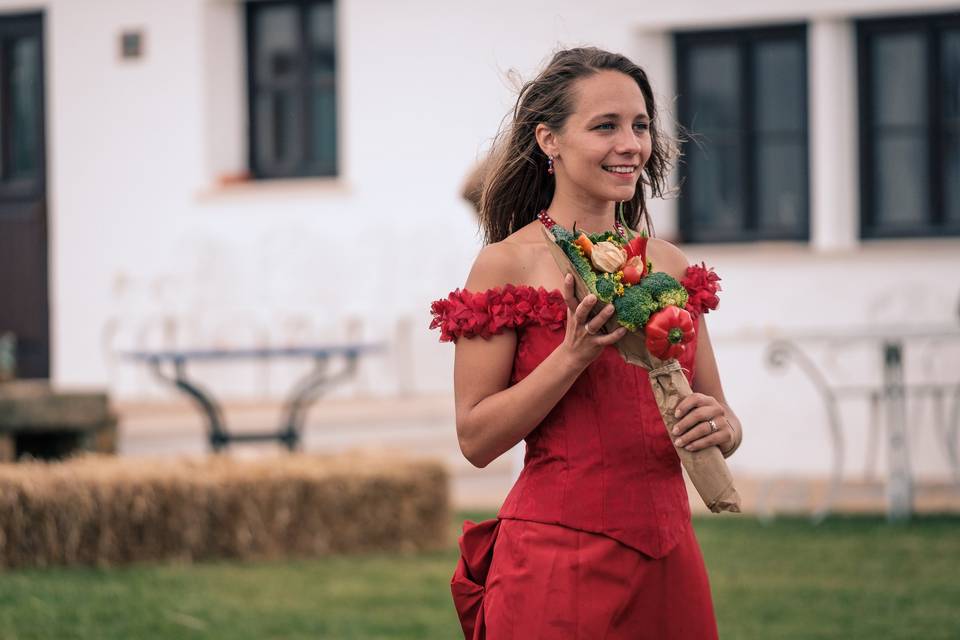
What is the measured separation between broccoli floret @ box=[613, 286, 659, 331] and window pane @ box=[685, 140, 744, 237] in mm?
9427

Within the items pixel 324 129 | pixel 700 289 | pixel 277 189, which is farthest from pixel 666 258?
pixel 324 129

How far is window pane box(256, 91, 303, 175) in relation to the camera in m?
13.0

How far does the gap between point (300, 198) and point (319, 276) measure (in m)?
0.61

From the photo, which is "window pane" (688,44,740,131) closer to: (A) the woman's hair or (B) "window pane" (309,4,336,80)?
(B) "window pane" (309,4,336,80)

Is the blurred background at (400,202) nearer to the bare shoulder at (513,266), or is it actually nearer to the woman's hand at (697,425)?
the bare shoulder at (513,266)

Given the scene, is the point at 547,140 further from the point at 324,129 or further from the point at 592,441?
the point at 324,129

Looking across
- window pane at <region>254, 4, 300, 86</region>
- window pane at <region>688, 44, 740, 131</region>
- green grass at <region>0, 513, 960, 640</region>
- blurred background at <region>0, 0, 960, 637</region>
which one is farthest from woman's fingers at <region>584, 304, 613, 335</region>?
window pane at <region>254, 4, 300, 86</region>

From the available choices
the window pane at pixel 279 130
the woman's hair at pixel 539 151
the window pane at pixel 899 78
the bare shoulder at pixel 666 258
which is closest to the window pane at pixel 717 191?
the window pane at pixel 899 78

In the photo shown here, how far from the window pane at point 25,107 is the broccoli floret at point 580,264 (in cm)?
1160

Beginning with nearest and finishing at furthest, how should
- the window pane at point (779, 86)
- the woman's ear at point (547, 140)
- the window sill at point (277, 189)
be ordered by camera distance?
the woman's ear at point (547, 140) → the window pane at point (779, 86) → the window sill at point (277, 189)

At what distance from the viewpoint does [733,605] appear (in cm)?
629

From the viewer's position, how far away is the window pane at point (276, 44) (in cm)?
1290

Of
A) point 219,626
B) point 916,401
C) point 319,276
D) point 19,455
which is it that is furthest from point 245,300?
point 219,626

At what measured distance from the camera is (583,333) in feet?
7.96
